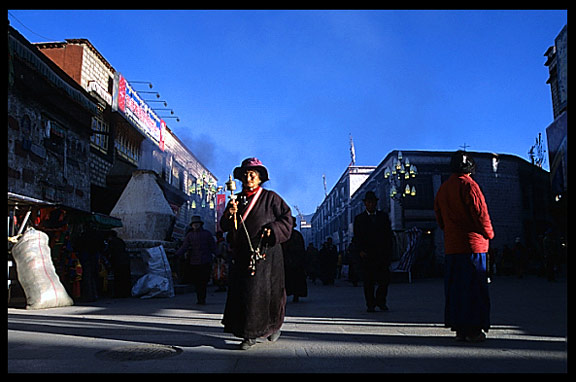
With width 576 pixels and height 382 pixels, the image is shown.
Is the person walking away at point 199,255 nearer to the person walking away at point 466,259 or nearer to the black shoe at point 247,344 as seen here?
the black shoe at point 247,344

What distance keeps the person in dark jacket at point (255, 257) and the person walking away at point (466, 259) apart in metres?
1.50

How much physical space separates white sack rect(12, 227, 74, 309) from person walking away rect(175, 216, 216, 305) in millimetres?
2168

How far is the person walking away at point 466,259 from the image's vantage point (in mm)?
4340

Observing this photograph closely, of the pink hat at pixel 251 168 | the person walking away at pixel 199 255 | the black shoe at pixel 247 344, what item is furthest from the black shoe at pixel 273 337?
the person walking away at pixel 199 255

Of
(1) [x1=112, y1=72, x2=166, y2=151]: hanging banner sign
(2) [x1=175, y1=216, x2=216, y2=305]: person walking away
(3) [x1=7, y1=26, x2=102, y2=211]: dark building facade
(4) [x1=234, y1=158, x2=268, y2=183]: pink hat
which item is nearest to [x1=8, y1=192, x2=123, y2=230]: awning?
(3) [x1=7, y1=26, x2=102, y2=211]: dark building facade

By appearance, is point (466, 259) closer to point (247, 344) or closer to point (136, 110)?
point (247, 344)

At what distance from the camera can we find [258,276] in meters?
4.33

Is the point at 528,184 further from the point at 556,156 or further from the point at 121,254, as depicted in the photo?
the point at 556,156

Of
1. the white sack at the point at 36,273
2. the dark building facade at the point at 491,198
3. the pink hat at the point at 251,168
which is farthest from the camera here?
the dark building facade at the point at 491,198

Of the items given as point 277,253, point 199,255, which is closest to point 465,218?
point 277,253

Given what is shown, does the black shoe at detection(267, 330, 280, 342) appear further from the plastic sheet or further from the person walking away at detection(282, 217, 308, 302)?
the plastic sheet

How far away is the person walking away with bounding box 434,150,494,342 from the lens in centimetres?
434
